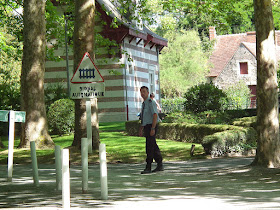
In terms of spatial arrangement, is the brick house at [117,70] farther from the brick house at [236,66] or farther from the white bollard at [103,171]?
the brick house at [236,66]

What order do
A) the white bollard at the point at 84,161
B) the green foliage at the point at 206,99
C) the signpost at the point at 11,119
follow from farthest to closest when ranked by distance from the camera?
the green foliage at the point at 206,99 < the signpost at the point at 11,119 < the white bollard at the point at 84,161

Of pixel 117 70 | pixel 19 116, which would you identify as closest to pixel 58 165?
pixel 19 116

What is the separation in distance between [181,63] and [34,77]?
4635cm

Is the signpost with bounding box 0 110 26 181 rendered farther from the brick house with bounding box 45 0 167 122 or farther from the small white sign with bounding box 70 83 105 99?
the brick house with bounding box 45 0 167 122

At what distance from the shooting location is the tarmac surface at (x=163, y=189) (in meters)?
8.66

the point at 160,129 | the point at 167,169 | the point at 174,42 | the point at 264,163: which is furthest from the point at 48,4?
the point at 174,42

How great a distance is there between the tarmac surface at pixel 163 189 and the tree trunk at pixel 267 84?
0.61m

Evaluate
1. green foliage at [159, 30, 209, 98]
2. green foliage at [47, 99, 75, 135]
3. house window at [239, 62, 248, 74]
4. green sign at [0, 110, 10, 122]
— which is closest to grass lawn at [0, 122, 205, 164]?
green sign at [0, 110, 10, 122]

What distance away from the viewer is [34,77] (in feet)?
68.4

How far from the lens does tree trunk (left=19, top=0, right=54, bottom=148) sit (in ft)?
67.6

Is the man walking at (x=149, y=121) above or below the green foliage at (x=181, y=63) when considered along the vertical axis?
below

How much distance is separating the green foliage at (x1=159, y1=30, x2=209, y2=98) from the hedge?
119ft

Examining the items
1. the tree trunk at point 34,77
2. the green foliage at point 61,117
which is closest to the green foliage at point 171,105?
the green foliage at point 61,117

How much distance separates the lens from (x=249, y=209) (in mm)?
7695
